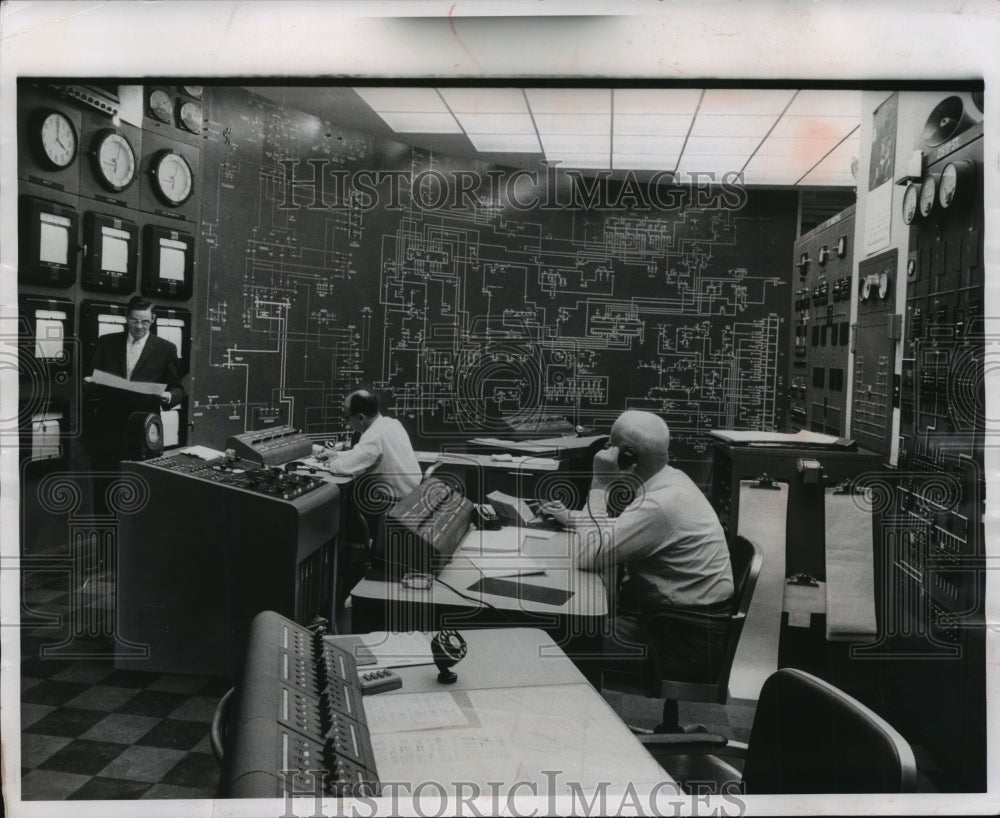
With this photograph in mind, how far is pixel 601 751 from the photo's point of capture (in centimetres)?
160

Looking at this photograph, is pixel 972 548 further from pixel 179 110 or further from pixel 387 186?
pixel 179 110

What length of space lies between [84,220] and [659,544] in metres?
2.08

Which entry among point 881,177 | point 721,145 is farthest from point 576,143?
point 881,177

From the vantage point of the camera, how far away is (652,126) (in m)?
2.29

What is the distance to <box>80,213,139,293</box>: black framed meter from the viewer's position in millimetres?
2338

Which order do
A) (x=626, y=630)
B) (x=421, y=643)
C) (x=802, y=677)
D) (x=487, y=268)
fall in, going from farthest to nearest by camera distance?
1. (x=626, y=630)
2. (x=487, y=268)
3. (x=421, y=643)
4. (x=802, y=677)

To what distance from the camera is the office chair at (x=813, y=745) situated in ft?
4.31

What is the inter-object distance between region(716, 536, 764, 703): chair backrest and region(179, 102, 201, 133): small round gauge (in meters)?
2.18

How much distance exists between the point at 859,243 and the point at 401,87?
5.12 feet

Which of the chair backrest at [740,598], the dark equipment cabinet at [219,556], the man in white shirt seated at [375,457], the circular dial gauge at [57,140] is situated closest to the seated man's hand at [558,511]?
the man in white shirt seated at [375,457]

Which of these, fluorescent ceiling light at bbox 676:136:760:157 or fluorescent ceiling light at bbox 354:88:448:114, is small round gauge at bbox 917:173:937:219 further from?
fluorescent ceiling light at bbox 354:88:448:114

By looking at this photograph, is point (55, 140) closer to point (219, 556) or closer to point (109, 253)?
point (109, 253)

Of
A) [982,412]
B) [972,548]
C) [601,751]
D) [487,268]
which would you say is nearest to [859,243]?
[982,412]

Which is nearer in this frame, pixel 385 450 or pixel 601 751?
pixel 601 751
